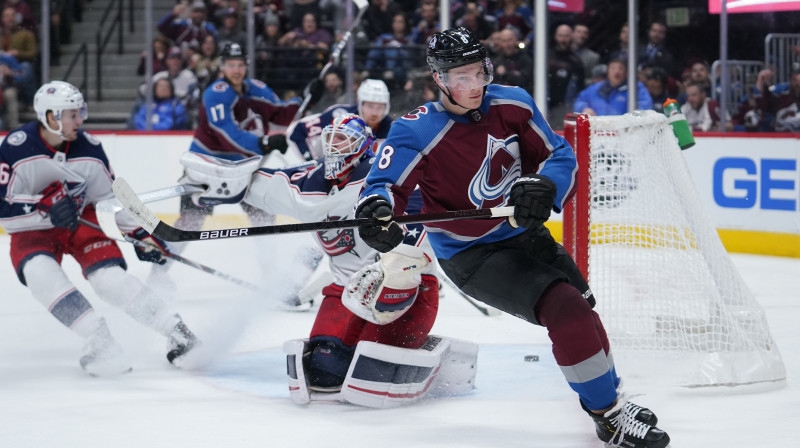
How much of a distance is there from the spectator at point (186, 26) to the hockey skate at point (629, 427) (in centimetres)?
602

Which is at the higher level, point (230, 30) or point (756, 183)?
point (230, 30)

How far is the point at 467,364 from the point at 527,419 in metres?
0.36

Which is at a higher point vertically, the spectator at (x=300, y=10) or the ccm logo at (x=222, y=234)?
the spectator at (x=300, y=10)

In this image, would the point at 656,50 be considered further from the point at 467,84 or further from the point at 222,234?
the point at 222,234

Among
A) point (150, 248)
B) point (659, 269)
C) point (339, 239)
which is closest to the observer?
point (339, 239)

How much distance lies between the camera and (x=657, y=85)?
Result: 6.80 metres

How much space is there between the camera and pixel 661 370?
3383 millimetres

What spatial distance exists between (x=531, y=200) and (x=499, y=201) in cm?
29

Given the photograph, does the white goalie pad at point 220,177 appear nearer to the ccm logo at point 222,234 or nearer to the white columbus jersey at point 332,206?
the white columbus jersey at point 332,206

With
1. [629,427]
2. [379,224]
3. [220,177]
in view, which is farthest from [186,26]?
[629,427]

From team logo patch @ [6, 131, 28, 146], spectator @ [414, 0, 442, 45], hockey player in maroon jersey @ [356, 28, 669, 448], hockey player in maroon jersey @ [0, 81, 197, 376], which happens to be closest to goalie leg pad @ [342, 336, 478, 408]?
hockey player in maroon jersey @ [356, 28, 669, 448]

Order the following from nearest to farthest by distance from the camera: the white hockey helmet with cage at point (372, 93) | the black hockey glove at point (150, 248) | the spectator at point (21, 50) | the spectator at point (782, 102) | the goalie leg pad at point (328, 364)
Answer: the goalie leg pad at point (328, 364) → the black hockey glove at point (150, 248) → the white hockey helmet with cage at point (372, 93) → the spectator at point (782, 102) → the spectator at point (21, 50)

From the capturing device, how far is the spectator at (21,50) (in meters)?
8.02

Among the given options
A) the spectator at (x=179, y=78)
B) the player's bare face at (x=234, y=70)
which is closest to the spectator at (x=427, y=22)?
the spectator at (x=179, y=78)
